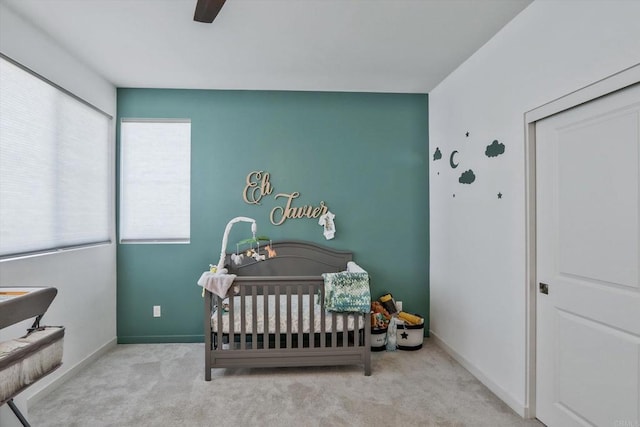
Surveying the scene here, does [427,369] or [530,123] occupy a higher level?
[530,123]

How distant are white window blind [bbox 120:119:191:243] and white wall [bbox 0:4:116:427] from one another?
0.21 metres

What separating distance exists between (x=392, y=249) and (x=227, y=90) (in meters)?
Answer: 2.32

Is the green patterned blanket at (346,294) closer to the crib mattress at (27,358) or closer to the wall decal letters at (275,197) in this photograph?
the wall decal letters at (275,197)

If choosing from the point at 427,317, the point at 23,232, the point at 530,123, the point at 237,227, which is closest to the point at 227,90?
the point at 237,227

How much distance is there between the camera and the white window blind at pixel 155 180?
3.40m

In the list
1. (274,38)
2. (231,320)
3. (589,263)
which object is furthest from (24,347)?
(589,263)

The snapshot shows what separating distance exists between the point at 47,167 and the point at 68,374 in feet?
5.05

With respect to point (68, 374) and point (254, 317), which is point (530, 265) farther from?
point (68, 374)

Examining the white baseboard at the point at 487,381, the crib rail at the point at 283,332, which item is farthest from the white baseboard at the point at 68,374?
the white baseboard at the point at 487,381

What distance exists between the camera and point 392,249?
11.7ft

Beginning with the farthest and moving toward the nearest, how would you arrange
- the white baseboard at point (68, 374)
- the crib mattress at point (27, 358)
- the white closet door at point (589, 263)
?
the white baseboard at point (68, 374) < the white closet door at point (589, 263) < the crib mattress at point (27, 358)

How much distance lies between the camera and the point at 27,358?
128 cm

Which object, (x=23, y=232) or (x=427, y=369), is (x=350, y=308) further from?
(x=23, y=232)

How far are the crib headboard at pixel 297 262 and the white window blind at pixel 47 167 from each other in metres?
1.36
